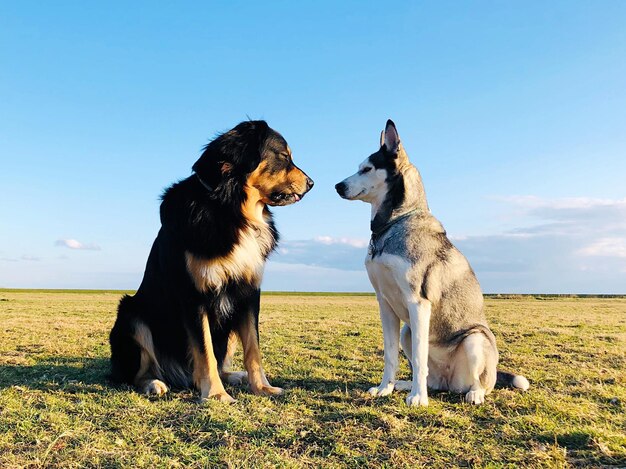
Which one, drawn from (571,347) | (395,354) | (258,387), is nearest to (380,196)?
(395,354)

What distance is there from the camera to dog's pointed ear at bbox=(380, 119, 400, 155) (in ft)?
16.6

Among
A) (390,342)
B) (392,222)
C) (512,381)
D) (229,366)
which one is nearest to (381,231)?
(392,222)

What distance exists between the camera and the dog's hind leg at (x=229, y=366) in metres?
5.51

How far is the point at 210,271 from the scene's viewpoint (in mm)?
4832

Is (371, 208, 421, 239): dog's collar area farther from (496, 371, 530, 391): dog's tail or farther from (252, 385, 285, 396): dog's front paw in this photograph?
(496, 371, 530, 391): dog's tail

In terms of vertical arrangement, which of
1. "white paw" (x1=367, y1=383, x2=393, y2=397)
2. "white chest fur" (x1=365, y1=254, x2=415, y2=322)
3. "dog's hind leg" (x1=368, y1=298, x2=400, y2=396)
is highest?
"white chest fur" (x1=365, y1=254, x2=415, y2=322)

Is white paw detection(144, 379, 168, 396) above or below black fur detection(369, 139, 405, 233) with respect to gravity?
below

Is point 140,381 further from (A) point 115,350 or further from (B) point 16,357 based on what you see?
(B) point 16,357

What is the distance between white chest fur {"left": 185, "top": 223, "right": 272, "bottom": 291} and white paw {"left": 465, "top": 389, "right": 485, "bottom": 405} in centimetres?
247

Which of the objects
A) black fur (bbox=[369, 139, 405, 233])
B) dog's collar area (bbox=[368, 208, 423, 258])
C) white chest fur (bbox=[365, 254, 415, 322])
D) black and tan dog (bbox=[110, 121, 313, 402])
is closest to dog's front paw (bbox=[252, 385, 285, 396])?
black and tan dog (bbox=[110, 121, 313, 402])

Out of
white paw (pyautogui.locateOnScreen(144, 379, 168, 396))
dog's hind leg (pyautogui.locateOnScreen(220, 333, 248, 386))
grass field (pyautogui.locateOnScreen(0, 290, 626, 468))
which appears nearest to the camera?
grass field (pyautogui.locateOnScreen(0, 290, 626, 468))

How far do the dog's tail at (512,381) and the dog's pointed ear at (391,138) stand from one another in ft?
9.36

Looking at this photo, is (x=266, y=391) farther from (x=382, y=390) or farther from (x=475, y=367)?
(x=475, y=367)

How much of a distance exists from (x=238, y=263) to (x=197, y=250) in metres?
0.44
